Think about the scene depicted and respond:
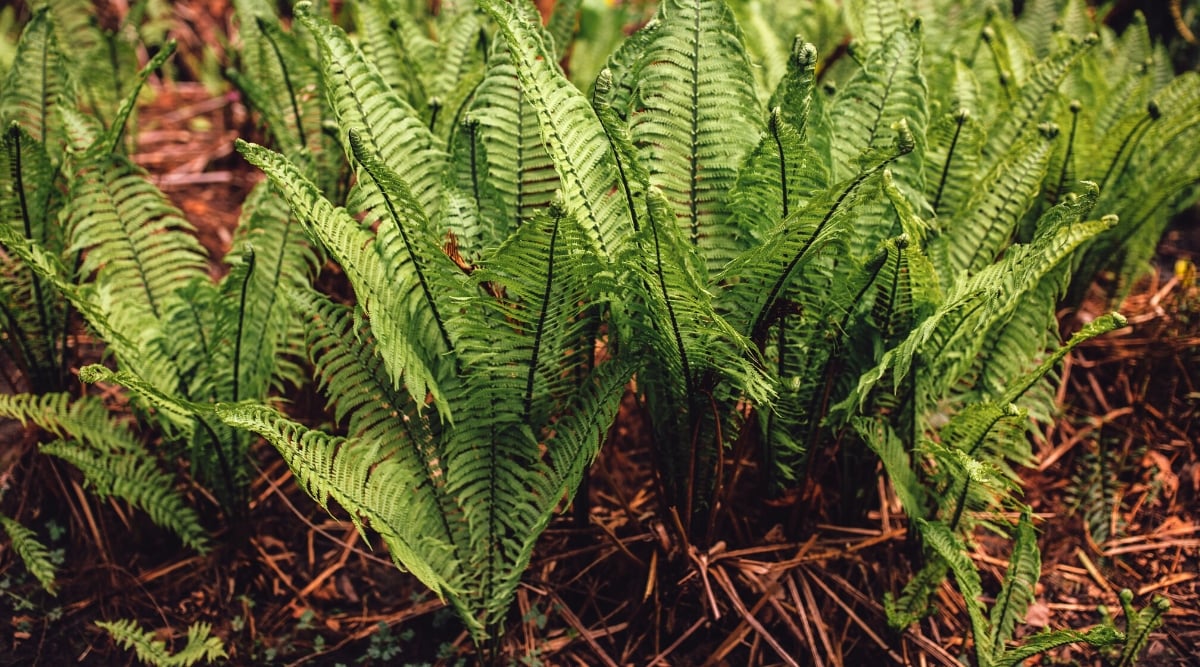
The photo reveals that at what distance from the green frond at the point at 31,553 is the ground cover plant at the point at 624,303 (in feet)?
0.04

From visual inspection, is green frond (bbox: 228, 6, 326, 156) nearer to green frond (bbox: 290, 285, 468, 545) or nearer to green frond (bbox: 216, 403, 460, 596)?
green frond (bbox: 290, 285, 468, 545)

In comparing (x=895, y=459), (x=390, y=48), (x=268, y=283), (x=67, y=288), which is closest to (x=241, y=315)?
(x=268, y=283)

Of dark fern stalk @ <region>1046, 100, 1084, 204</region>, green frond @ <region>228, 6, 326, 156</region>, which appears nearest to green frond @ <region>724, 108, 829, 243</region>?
dark fern stalk @ <region>1046, 100, 1084, 204</region>

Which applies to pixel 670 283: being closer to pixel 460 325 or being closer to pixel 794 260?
pixel 794 260

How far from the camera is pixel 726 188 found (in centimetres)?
177

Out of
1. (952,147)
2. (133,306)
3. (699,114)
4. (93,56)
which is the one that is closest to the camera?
(699,114)

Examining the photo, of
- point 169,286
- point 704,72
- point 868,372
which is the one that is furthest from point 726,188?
point 169,286

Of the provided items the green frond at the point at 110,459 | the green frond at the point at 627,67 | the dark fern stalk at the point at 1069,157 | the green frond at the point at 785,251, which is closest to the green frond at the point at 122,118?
the green frond at the point at 110,459

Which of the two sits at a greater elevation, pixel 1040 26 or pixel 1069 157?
pixel 1040 26

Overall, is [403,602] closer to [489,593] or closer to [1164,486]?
[489,593]

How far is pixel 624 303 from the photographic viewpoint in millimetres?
1667

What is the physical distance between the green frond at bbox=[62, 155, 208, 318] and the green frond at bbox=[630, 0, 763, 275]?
1106 millimetres

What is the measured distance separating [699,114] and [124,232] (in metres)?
1.34

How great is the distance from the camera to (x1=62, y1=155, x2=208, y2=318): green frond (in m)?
2.01
